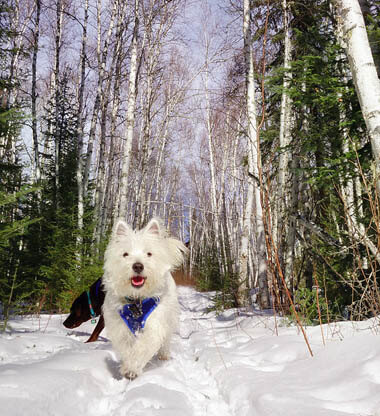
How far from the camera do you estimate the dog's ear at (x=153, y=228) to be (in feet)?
12.9

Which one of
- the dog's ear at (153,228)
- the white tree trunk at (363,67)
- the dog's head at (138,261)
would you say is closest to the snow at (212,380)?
the dog's head at (138,261)

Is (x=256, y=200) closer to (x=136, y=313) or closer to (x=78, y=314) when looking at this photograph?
(x=78, y=314)

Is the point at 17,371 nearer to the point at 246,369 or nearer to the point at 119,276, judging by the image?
the point at 119,276

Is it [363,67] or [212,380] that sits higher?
[363,67]

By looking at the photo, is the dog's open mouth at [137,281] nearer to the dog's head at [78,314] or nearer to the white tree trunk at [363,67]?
the dog's head at [78,314]

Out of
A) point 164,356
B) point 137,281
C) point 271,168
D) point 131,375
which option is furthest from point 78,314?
point 271,168

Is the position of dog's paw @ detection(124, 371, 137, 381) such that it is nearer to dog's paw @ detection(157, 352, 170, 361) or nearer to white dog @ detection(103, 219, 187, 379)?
white dog @ detection(103, 219, 187, 379)

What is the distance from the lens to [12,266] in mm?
6551

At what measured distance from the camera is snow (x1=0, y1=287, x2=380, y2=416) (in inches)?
77.2

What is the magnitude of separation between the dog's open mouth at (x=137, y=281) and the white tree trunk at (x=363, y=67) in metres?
2.70

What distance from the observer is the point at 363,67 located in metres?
3.29

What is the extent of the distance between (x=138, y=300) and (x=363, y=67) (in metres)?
3.63

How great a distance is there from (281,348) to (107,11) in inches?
563

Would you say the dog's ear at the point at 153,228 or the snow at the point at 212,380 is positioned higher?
the dog's ear at the point at 153,228
